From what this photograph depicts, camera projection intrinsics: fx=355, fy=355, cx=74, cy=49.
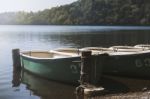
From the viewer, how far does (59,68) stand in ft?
73.2

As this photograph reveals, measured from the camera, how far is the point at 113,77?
23250 millimetres

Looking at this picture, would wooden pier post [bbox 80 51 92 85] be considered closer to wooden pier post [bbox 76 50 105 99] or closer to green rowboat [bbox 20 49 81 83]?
wooden pier post [bbox 76 50 105 99]

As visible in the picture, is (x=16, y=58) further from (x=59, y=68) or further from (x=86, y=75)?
Answer: (x=86, y=75)

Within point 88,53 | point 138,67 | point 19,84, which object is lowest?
point 19,84

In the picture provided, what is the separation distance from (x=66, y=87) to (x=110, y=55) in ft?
11.2

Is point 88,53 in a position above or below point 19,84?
above

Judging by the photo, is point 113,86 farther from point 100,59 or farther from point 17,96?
point 17,96

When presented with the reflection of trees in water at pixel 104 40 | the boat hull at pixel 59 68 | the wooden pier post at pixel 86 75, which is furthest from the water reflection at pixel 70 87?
the reflection of trees in water at pixel 104 40

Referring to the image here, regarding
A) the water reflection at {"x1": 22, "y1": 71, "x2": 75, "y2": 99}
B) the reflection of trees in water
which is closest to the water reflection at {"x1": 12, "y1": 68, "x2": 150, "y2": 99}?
the water reflection at {"x1": 22, "y1": 71, "x2": 75, "y2": 99}

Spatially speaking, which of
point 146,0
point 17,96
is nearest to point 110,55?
point 17,96

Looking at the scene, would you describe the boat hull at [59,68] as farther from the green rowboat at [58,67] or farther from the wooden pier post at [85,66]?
the wooden pier post at [85,66]

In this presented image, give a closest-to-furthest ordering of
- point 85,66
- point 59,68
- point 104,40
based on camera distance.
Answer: point 85,66, point 59,68, point 104,40

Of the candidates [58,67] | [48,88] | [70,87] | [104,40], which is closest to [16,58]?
[48,88]

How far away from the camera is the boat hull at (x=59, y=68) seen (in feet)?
70.5
